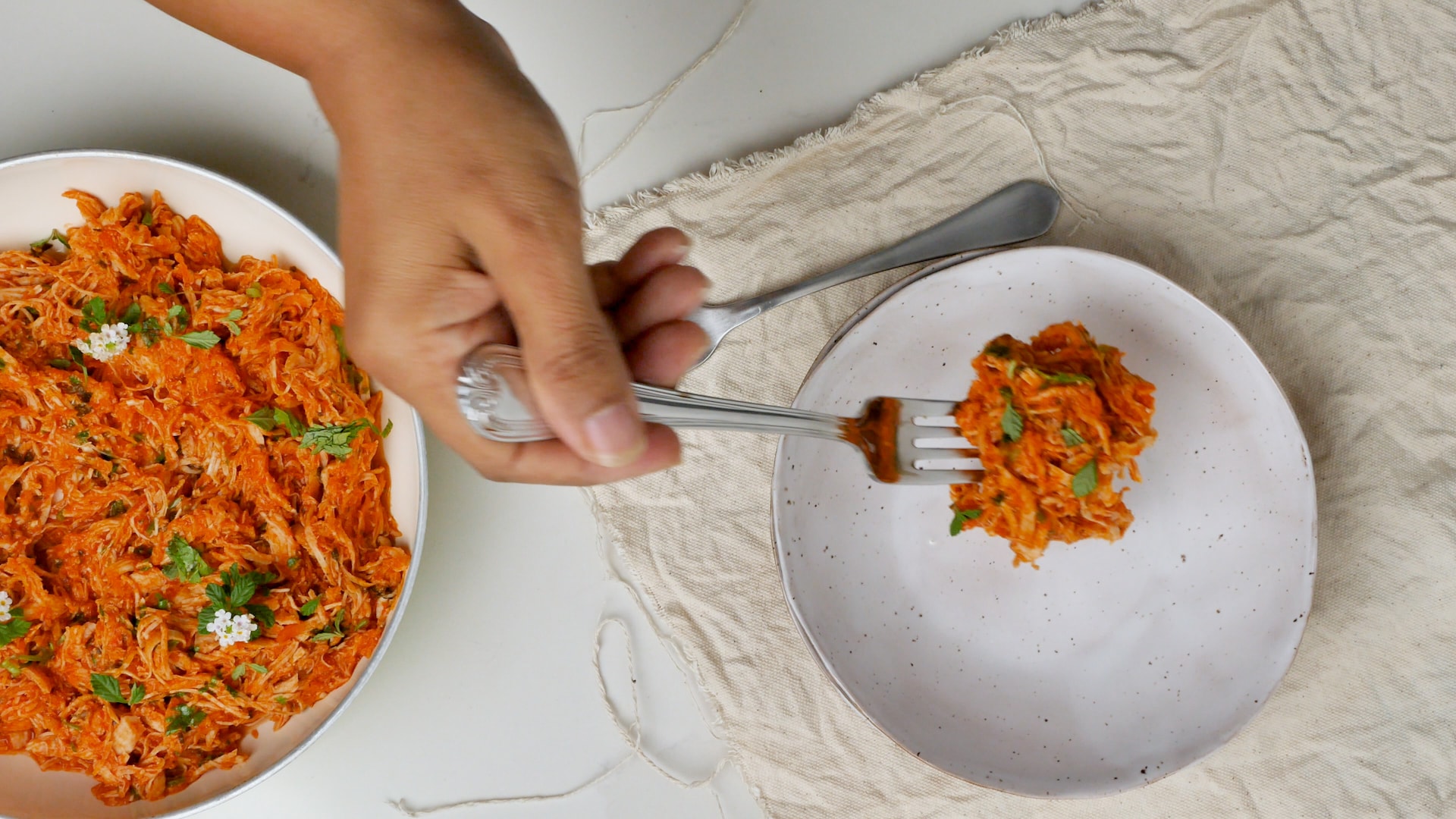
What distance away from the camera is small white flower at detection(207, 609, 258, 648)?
1.63 m

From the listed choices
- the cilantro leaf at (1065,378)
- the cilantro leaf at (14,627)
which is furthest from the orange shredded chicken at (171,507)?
the cilantro leaf at (1065,378)

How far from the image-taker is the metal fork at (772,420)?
1226mm

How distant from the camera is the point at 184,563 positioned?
1664 millimetres

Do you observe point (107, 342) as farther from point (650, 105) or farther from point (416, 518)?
point (650, 105)

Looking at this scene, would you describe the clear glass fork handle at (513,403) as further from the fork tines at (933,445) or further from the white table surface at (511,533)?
the white table surface at (511,533)

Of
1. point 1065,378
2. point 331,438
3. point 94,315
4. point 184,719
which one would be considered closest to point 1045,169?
point 1065,378

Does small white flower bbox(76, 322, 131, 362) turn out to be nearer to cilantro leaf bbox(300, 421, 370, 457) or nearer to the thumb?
cilantro leaf bbox(300, 421, 370, 457)

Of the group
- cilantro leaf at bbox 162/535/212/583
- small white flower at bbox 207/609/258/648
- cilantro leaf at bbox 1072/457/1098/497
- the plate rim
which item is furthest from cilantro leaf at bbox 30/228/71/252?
cilantro leaf at bbox 1072/457/1098/497

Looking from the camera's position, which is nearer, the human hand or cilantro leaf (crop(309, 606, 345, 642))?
the human hand

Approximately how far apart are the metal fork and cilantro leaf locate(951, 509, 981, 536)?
0.20 ft

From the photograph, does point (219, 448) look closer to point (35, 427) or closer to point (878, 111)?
point (35, 427)

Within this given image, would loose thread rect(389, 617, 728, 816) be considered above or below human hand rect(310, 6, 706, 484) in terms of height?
below

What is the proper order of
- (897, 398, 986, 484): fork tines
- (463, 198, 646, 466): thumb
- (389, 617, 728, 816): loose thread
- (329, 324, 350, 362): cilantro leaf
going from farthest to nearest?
(389, 617, 728, 816): loose thread, (329, 324, 350, 362): cilantro leaf, (897, 398, 986, 484): fork tines, (463, 198, 646, 466): thumb

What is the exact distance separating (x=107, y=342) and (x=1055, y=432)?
163 cm
